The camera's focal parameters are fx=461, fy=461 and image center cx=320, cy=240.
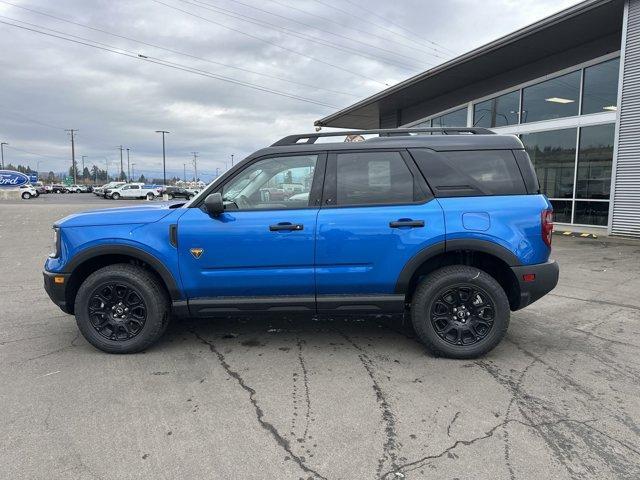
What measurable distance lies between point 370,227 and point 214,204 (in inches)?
54.5

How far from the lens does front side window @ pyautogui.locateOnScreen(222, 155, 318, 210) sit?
14.0 ft

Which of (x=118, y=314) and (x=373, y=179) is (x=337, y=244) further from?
(x=118, y=314)

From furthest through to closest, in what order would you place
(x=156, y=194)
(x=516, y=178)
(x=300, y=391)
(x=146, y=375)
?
(x=156, y=194) < (x=516, y=178) < (x=146, y=375) < (x=300, y=391)

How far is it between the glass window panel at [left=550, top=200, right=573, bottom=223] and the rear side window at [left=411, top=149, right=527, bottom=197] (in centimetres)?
1194

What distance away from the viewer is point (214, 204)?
4.04 meters

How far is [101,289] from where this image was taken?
14.0 feet

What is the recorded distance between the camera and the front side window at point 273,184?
4.26 m

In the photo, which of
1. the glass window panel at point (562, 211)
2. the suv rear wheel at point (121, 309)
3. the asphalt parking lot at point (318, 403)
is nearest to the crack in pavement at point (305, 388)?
the asphalt parking lot at point (318, 403)

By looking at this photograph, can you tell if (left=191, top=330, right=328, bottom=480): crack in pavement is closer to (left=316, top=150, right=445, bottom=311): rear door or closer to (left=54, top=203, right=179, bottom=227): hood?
(left=316, top=150, right=445, bottom=311): rear door

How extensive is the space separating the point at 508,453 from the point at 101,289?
358 cm

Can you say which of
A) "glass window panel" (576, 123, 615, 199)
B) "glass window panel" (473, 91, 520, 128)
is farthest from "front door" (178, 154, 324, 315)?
"glass window panel" (473, 91, 520, 128)

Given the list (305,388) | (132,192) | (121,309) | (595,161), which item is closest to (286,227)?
(305,388)

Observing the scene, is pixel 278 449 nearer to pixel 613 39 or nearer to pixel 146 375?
pixel 146 375

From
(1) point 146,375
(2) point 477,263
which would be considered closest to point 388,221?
(2) point 477,263
